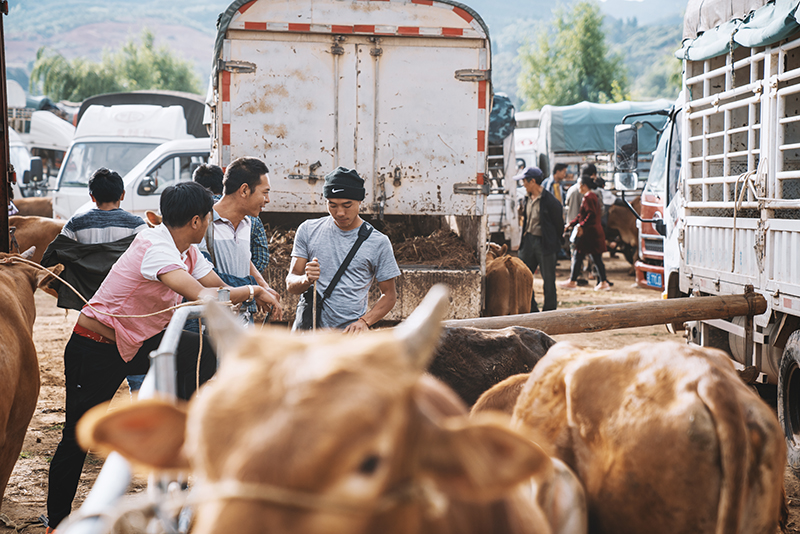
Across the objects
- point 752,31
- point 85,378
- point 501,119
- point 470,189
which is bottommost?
point 85,378

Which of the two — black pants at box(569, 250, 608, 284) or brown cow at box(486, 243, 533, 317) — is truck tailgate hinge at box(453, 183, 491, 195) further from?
black pants at box(569, 250, 608, 284)

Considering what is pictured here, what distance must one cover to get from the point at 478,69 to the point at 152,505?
6.27m

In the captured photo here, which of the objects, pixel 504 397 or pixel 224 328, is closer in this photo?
pixel 224 328

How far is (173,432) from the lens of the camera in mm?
1483

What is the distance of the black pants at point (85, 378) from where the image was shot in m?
3.52

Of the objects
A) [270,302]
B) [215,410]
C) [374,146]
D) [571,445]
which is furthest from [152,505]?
[374,146]

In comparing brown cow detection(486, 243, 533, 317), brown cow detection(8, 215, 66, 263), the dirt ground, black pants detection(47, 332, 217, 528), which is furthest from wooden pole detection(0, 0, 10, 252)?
brown cow detection(486, 243, 533, 317)

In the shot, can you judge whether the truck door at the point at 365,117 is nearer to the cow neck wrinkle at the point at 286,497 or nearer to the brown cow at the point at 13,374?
the brown cow at the point at 13,374

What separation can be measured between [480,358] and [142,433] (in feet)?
7.58

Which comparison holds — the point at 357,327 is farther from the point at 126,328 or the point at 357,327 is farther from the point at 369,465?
the point at 369,465

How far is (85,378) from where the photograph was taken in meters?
3.63

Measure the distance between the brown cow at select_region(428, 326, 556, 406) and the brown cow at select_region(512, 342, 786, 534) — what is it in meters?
1.36

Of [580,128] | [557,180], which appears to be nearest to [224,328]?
[557,180]

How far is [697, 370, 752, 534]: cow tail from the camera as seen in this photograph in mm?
1914
